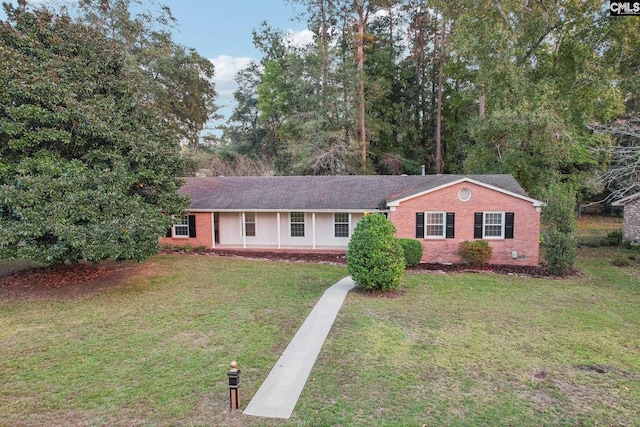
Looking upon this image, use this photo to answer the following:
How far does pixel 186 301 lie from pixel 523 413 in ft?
28.8

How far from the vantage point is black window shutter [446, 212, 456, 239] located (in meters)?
16.9

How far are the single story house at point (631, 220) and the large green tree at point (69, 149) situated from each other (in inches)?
964

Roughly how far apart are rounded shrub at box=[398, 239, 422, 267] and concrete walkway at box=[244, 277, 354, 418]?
6.42 m

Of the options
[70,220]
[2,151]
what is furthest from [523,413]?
[2,151]

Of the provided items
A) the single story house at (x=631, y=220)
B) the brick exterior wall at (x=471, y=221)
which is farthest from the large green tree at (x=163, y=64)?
the single story house at (x=631, y=220)

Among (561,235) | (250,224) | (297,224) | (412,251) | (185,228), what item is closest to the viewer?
(561,235)

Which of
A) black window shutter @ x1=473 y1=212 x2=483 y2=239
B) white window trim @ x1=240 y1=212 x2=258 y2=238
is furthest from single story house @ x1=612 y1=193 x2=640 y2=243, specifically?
white window trim @ x1=240 y1=212 x2=258 y2=238

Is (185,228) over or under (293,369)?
over

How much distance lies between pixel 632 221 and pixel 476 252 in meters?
12.7

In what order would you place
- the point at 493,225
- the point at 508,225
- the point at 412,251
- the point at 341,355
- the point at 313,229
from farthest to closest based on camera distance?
the point at 313,229
the point at 493,225
the point at 508,225
the point at 412,251
the point at 341,355

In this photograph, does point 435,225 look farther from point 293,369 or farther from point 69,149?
point 69,149

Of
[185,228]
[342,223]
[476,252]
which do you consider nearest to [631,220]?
[476,252]

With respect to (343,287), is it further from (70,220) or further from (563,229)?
(563,229)

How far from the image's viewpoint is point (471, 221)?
55.1 ft
